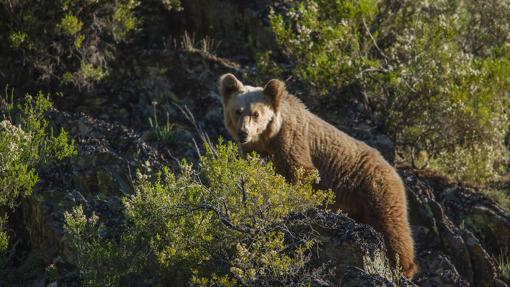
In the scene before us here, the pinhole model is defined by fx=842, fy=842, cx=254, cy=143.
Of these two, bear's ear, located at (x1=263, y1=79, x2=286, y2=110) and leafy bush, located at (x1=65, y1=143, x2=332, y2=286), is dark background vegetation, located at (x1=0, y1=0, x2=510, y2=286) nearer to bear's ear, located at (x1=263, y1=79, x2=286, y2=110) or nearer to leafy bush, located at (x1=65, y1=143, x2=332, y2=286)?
bear's ear, located at (x1=263, y1=79, x2=286, y2=110)

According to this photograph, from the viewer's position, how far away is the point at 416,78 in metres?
11.4

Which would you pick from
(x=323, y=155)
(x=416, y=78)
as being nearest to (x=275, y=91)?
(x=323, y=155)

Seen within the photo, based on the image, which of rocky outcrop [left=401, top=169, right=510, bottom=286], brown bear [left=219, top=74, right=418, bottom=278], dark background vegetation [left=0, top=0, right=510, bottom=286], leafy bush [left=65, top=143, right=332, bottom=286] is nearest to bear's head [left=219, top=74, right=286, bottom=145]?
brown bear [left=219, top=74, right=418, bottom=278]

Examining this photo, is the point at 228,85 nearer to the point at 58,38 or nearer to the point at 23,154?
the point at 23,154

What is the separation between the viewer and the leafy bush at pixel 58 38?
11.1m

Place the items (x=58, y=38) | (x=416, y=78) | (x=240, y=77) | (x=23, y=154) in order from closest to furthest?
(x=23, y=154) < (x=58, y=38) < (x=416, y=78) < (x=240, y=77)

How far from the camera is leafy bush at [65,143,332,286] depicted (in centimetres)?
683

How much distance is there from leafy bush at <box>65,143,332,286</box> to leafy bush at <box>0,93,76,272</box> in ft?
3.63

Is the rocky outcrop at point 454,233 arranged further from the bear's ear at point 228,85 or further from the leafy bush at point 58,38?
the leafy bush at point 58,38

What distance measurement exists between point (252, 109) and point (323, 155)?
1005 millimetres

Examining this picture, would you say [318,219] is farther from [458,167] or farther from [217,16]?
[217,16]

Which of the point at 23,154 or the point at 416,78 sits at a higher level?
the point at 416,78

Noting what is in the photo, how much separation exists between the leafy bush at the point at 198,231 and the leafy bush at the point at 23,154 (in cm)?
111

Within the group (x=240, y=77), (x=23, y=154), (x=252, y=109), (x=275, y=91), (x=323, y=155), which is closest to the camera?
(x=23, y=154)
